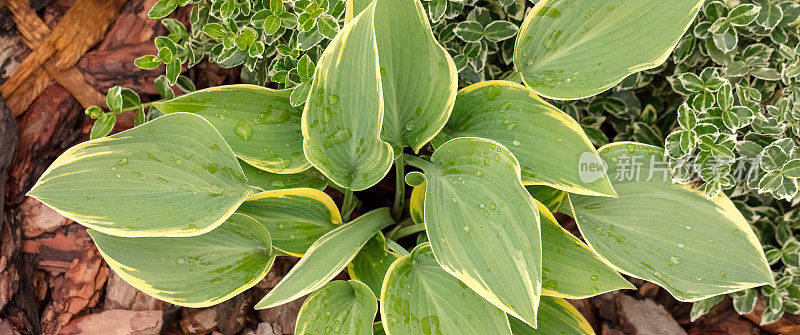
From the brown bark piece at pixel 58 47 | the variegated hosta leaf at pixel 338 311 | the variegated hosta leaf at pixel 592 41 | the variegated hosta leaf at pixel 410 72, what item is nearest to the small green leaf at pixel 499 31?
the variegated hosta leaf at pixel 592 41

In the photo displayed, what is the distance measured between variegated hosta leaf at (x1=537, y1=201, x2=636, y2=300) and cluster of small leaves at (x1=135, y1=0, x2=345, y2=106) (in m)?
0.51

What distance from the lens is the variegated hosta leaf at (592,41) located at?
38.2 inches

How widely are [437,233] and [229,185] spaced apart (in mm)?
367

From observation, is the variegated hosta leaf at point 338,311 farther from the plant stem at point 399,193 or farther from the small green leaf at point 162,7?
the small green leaf at point 162,7

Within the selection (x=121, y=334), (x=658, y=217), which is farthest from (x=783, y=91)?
(x=121, y=334)

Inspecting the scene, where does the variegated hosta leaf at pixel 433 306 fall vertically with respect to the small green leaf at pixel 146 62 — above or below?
below

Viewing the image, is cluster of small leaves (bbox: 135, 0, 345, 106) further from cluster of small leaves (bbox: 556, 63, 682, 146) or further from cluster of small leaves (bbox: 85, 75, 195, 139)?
cluster of small leaves (bbox: 556, 63, 682, 146)

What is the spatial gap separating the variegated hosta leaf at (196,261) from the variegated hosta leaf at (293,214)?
0.11ft

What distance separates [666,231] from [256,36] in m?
0.86

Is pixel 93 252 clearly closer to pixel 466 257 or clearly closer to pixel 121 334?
pixel 121 334

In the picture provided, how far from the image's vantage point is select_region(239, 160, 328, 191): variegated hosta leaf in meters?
1.12

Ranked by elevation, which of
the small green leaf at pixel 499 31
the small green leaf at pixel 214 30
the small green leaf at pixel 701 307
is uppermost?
the small green leaf at pixel 214 30

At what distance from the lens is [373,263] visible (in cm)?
116

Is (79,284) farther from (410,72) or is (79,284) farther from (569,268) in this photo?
(569,268)
